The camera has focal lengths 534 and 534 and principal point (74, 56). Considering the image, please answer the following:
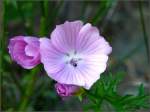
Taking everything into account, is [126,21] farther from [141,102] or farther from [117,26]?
[141,102]

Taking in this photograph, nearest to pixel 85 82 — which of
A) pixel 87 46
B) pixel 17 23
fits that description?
pixel 87 46

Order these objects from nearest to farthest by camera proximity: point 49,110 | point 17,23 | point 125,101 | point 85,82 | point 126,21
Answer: point 85,82 < point 125,101 < point 49,110 < point 17,23 < point 126,21

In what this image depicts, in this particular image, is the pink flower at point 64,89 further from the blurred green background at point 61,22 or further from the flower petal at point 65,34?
the blurred green background at point 61,22

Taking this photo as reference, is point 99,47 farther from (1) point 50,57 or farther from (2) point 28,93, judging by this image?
(2) point 28,93

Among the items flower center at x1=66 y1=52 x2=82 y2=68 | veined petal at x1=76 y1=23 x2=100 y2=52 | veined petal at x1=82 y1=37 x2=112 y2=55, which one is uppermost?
veined petal at x1=76 y1=23 x2=100 y2=52

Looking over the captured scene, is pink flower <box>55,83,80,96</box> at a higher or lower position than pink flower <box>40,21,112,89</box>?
lower

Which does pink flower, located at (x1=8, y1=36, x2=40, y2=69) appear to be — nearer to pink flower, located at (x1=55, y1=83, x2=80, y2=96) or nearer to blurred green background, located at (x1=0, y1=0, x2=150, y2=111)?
pink flower, located at (x1=55, y1=83, x2=80, y2=96)

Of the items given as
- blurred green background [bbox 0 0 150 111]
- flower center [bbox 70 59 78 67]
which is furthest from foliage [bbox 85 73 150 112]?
blurred green background [bbox 0 0 150 111]
